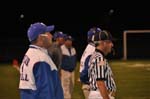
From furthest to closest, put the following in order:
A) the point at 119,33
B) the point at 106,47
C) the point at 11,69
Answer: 1. the point at 119,33
2. the point at 11,69
3. the point at 106,47

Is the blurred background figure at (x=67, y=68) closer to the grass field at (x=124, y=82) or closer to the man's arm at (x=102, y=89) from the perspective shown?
the grass field at (x=124, y=82)

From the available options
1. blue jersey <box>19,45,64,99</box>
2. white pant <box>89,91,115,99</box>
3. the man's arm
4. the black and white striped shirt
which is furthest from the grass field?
blue jersey <box>19,45,64,99</box>

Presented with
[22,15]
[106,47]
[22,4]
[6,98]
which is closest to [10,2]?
[22,4]

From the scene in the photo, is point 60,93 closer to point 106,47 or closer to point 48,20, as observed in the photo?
point 106,47

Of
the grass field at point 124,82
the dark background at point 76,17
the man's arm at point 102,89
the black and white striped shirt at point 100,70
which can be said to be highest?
the dark background at point 76,17

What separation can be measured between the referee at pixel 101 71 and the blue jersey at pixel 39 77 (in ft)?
2.33

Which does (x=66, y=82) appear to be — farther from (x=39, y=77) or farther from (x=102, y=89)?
(x=39, y=77)

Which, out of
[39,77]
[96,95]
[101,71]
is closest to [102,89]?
[101,71]

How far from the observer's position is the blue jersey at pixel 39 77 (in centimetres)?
577

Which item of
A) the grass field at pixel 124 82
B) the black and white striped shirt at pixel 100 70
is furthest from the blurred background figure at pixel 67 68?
the black and white striped shirt at pixel 100 70

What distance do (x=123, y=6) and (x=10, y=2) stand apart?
14.1 m

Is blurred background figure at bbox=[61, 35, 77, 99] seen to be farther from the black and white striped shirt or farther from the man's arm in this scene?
the man's arm

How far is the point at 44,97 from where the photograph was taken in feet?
18.9

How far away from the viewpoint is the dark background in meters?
48.5
